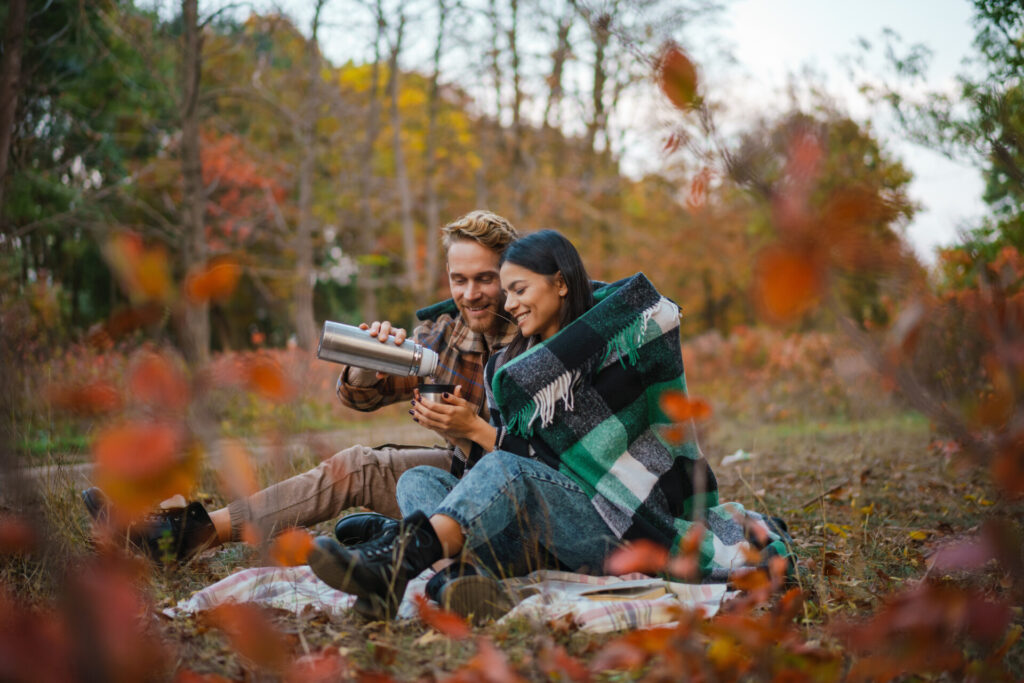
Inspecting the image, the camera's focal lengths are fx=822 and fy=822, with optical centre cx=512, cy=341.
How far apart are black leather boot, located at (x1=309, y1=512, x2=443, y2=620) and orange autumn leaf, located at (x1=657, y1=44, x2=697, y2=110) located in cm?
136

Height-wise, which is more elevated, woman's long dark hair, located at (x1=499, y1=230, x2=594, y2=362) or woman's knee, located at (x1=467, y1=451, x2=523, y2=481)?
woman's long dark hair, located at (x1=499, y1=230, x2=594, y2=362)

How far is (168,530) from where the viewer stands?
2.47 metres

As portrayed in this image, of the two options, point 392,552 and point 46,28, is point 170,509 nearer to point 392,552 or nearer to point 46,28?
point 392,552

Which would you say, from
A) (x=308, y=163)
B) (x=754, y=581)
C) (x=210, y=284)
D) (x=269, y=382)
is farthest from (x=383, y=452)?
(x=308, y=163)

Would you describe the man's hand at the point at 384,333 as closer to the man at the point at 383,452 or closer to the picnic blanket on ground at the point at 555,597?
the man at the point at 383,452

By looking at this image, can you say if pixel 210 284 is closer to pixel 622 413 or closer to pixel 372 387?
pixel 622 413

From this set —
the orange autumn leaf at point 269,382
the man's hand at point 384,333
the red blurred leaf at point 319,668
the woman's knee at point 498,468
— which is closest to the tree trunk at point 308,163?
the man's hand at point 384,333

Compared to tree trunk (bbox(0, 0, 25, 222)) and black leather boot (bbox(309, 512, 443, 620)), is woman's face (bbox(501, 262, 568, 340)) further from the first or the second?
tree trunk (bbox(0, 0, 25, 222))

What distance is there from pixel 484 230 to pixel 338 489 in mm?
1018

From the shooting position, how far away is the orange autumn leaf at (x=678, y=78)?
43.5 inches

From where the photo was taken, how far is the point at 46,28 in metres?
7.98

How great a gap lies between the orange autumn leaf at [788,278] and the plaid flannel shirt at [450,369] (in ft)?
6.38

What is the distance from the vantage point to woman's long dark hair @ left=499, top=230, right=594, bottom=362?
2545 millimetres

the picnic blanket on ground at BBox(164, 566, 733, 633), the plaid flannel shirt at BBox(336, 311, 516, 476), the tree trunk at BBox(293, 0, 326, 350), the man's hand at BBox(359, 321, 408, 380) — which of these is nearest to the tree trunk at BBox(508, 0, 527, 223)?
the tree trunk at BBox(293, 0, 326, 350)
